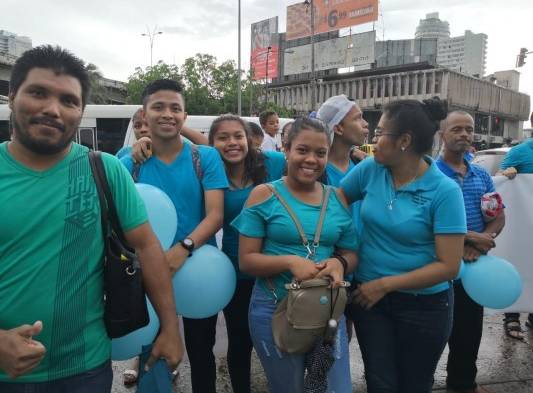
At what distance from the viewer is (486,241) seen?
2873 mm

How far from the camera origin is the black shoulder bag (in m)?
1.65

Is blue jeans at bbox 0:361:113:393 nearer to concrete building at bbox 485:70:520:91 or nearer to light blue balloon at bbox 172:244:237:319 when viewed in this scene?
light blue balloon at bbox 172:244:237:319

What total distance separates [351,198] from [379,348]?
779mm

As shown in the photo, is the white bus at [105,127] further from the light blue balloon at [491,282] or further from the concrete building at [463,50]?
the concrete building at [463,50]

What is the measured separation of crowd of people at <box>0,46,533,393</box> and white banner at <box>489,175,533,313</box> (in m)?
1.00

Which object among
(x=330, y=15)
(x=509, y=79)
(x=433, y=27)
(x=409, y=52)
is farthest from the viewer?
(x=433, y=27)

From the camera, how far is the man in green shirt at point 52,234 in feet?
4.87

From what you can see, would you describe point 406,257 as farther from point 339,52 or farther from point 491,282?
point 339,52

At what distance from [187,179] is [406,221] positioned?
1228 mm

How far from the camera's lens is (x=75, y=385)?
1.58m

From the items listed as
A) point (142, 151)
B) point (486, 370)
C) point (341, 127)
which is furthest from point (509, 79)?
point (142, 151)

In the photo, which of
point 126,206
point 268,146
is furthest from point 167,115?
point 268,146

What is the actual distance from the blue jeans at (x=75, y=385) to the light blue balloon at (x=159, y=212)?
2.49 feet

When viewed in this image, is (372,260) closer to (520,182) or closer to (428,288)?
(428,288)
